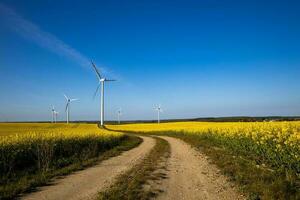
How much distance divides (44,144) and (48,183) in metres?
7.39

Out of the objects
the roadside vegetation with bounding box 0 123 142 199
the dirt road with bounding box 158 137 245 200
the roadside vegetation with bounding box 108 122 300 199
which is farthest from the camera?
the roadside vegetation with bounding box 0 123 142 199

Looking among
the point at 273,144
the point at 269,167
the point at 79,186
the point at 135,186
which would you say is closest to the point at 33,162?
the point at 79,186

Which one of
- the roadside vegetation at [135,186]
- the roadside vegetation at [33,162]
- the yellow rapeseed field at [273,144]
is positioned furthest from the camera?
the yellow rapeseed field at [273,144]

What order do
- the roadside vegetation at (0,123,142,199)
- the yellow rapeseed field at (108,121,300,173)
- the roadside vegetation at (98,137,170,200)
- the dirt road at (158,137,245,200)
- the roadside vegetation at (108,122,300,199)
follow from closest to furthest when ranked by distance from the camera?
the roadside vegetation at (98,137,170,200)
the dirt road at (158,137,245,200)
the roadside vegetation at (108,122,300,199)
the roadside vegetation at (0,123,142,199)
the yellow rapeseed field at (108,121,300,173)

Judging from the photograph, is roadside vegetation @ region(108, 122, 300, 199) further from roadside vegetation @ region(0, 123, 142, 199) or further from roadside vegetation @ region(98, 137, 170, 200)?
roadside vegetation @ region(0, 123, 142, 199)

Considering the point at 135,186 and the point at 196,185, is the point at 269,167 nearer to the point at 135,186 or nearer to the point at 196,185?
the point at 196,185

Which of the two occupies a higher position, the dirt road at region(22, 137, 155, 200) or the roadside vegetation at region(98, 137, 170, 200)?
the roadside vegetation at region(98, 137, 170, 200)

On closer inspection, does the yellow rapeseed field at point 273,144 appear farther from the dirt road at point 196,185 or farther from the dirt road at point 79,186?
the dirt road at point 79,186

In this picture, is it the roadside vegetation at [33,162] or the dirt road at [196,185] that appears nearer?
the dirt road at [196,185]

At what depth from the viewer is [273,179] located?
1132 centimetres

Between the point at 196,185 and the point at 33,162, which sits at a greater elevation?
the point at 33,162

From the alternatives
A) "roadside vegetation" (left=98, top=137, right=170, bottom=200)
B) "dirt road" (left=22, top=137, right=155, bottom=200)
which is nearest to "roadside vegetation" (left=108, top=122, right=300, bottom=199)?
"roadside vegetation" (left=98, top=137, right=170, bottom=200)

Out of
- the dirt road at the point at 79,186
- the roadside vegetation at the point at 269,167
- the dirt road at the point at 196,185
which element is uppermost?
the roadside vegetation at the point at 269,167

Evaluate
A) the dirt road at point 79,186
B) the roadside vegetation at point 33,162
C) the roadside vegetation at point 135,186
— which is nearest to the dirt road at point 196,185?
the roadside vegetation at point 135,186
